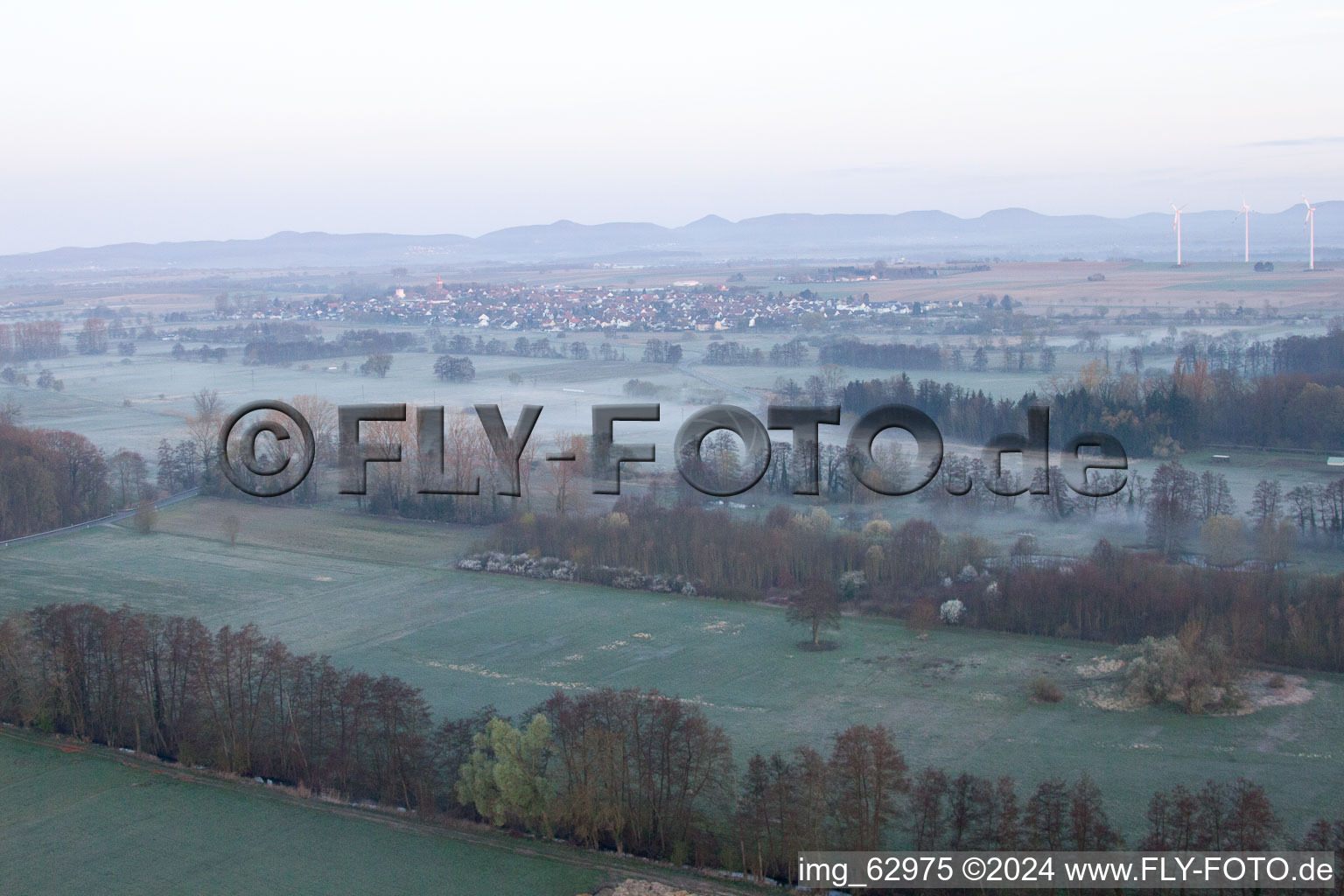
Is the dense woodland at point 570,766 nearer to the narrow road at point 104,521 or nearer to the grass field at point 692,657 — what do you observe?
the grass field at point 692,657

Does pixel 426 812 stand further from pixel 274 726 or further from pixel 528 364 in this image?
pixel 528 364

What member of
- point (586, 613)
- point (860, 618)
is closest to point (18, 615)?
point (586, 613)

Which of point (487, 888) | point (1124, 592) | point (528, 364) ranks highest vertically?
point (528, 364)

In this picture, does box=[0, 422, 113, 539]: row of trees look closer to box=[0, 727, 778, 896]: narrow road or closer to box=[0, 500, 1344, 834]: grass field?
box=[0, 500, 1344, 834]: grass field

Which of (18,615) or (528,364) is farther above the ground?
(528,364)

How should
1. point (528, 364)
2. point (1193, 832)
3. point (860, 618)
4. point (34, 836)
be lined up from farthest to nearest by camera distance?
point (528, 364) < point (860, 618) < point (34, 836) < point (1193, 832)

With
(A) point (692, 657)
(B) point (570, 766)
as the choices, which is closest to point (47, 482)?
(A) point (692, 657)

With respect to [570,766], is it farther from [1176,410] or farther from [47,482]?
[1176,410]

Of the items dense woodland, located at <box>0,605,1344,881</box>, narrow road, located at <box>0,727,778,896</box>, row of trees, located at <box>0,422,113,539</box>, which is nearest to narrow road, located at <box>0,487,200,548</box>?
row of trees, located at <box>0,422,113,539</box>

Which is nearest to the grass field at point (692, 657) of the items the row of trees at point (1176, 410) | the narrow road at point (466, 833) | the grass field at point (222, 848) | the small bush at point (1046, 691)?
the small bush at point (1046, 691)
